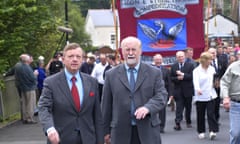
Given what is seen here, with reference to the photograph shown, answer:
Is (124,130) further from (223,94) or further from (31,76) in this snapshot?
(31,76)

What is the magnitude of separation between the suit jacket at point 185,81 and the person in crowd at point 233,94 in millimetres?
5682

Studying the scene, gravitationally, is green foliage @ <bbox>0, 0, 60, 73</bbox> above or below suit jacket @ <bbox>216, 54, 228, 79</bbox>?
above

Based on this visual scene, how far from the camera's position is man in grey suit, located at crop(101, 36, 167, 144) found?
6.68m

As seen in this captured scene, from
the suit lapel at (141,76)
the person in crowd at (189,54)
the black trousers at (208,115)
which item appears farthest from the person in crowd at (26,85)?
the suit lapel at (141,76)

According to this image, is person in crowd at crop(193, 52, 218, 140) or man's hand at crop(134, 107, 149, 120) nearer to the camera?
man's hand at crop(134, 107, 149, 120)

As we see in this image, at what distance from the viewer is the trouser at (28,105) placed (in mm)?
16812

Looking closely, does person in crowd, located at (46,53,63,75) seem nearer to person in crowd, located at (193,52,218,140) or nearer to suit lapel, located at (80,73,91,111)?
person in crowd, located at (193,52,218,140)

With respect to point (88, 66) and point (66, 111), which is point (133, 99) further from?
point (88, 66)

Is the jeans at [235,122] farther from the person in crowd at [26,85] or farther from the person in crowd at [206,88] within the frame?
the person in crowd at [26,85]

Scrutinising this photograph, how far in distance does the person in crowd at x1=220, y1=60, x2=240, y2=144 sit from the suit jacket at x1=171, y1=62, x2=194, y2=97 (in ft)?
18.6

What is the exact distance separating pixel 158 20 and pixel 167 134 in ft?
8.63

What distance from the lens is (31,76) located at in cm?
1662

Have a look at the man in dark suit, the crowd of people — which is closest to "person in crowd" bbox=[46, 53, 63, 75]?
the man in dark suit

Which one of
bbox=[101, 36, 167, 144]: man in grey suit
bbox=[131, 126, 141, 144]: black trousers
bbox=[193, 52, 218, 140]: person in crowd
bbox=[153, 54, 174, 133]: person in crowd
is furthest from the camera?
bbox=[153, 54, 174, 133]: person in crowd
